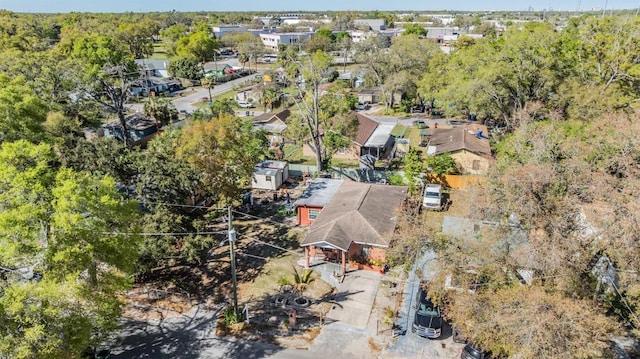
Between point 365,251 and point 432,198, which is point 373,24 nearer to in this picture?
point 432,198

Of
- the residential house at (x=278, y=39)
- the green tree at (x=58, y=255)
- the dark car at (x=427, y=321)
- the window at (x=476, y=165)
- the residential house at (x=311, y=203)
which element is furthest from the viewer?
the residential house at (x=278, y=39)

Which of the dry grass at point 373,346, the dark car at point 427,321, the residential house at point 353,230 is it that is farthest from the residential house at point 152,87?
the dark car at point 427,321

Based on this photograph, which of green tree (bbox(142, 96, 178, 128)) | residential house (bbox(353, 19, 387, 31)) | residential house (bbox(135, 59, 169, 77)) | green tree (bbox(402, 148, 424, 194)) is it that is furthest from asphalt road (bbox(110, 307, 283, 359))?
residential house (bbox(353, 19, 387, 31))

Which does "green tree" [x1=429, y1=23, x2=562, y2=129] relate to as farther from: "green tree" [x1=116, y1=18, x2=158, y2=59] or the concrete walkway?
"green tree" [x1=116, y1=18, x2=158, y2=59]

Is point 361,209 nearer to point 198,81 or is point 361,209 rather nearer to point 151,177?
point 151,177

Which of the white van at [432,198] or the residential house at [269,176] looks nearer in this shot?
the white van at [432,198]

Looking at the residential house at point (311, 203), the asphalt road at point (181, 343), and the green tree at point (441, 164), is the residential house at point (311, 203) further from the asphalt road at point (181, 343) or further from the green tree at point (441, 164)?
the asphalt road at point (181, 343)
